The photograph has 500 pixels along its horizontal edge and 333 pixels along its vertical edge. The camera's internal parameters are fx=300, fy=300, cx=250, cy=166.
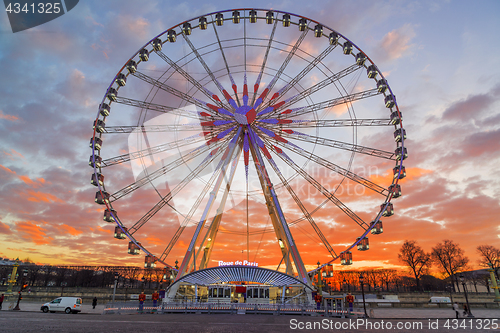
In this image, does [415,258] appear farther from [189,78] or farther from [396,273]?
[189,78]

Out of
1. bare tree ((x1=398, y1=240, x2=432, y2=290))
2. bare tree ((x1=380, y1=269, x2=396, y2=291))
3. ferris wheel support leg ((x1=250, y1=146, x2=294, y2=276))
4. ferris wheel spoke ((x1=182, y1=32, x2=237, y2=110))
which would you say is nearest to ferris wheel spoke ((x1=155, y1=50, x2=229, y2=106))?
ferris wheel spoke ((x1=182, y1=32, x2=237, y2=110))

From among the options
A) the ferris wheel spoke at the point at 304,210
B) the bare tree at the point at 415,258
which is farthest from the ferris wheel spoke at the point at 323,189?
the bare tree at the point at 415,258

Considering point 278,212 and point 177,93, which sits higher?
point 177,93

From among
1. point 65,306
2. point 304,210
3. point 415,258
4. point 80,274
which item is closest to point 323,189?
point 304,210

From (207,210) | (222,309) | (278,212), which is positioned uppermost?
(207,210)

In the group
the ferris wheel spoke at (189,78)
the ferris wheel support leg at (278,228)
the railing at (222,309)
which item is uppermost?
the ferris wheel spoke at (189,78)

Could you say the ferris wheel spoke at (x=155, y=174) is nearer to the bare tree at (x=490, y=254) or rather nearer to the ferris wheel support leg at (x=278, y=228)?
the ferris wheel support leg at (x=278, y=228)

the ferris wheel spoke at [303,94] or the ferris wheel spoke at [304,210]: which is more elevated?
the ferris wheel spoke at [303,94]

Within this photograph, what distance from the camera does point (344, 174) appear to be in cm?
2695

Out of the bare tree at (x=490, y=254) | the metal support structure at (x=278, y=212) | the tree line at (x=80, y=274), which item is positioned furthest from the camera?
the tree line at (x=80, y=274)

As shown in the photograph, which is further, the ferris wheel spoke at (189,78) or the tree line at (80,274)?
the tree line at (80,274)

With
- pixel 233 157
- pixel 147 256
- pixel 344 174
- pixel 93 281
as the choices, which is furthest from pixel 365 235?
pixel 93 281

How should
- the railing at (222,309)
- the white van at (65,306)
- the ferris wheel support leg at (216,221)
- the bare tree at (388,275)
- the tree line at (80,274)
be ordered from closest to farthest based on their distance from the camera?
the railing at (222,309) → the white van at (65,306) → the ferris wheel support leg at (216,221) → the bare tree at (388,275) → the tree line at (80,274)

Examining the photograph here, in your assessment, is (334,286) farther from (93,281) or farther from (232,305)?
(232,305)
